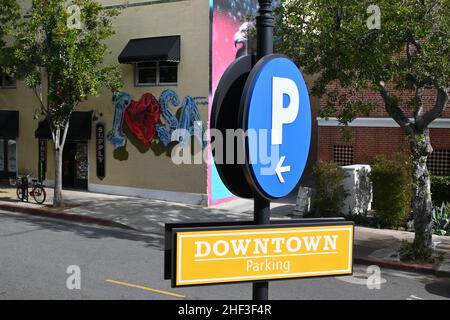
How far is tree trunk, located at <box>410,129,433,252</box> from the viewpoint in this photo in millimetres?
11688

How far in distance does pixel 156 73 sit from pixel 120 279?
12.1 meters

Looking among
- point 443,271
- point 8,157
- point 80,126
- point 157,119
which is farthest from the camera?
point 8,157

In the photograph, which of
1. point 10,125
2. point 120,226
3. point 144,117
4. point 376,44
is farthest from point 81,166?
point 376,44

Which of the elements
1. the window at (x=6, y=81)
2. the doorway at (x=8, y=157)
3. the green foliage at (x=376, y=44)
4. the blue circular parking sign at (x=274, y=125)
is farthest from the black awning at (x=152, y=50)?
the blue circular parking sign at (x=274, y=125)

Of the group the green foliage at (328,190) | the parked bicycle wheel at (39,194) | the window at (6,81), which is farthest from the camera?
the window at (6,81)

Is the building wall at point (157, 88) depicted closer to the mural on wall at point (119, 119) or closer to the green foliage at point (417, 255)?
the mural on wall at point (119, 119)

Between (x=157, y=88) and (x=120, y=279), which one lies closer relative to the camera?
(x=120, y=279)

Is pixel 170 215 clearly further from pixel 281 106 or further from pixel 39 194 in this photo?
pixel 281 106

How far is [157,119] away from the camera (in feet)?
65.3

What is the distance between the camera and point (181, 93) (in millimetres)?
19328

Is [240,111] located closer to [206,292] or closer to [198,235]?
[198,235]

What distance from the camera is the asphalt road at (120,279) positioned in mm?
8620

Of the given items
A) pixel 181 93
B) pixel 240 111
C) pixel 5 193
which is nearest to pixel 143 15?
pixel 181 93

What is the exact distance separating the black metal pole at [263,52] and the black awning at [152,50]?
1569 cm
